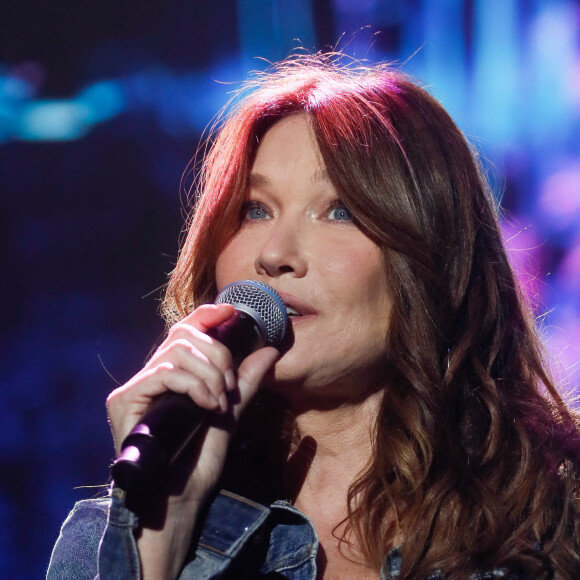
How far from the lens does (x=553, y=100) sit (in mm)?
2617

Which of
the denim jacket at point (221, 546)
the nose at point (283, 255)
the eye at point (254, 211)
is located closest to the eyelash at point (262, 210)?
the eye at point (254, 211)

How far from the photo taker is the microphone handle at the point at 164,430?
3.36 feet

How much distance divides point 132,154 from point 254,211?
1007mm

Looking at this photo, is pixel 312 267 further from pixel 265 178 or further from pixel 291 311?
pixel 265 178

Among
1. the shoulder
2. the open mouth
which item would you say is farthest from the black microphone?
the shoulder

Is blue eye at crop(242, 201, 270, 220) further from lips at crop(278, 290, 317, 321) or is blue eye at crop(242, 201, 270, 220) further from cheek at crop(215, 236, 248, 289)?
lips at crop(278, 290, 317, 321)

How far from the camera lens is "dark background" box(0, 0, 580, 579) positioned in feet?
8.38

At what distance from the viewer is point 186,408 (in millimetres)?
1212

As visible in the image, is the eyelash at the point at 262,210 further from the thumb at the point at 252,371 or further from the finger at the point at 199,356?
the finger at the point at 199,356

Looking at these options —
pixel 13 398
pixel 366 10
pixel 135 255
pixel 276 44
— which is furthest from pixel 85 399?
pixel 366 10

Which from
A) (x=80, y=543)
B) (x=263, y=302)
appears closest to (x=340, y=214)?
(x=263, y=302)

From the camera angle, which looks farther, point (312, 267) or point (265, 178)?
point (265, 178)

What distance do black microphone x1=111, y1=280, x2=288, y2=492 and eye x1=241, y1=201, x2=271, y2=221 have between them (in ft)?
1.21

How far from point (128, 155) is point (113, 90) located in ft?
0.75
